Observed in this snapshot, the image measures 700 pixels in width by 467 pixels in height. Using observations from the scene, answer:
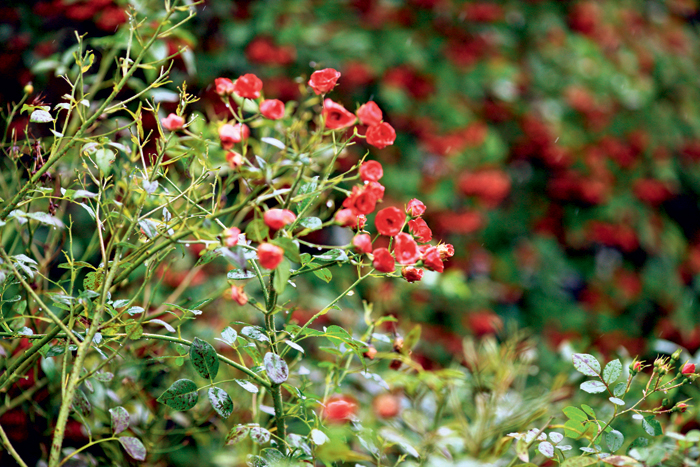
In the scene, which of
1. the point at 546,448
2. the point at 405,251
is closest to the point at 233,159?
the point at 405,251

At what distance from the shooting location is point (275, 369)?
0.45 meters

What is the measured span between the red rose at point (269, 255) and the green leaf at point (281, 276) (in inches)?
0.5

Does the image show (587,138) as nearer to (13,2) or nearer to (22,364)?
(13,2)

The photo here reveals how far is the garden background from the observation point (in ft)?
5.28

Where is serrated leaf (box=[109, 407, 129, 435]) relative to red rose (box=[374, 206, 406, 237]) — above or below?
below

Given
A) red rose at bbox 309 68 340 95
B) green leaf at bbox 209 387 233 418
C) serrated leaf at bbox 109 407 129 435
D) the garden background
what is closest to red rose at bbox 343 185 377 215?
red rose at bbox 309 68 340 95

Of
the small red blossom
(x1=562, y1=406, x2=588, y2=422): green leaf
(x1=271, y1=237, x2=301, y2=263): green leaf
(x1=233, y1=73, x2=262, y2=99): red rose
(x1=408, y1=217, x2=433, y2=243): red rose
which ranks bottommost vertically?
(x1=562, y1=406, x2=588, y2=422): green leaf

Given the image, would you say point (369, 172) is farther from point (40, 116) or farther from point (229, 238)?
point (40, 116)

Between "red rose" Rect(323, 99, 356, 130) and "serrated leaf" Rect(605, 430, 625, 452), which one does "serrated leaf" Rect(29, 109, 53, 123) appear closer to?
"red rose" Rect(323, 99, 356, 130)

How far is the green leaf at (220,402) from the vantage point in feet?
1.55

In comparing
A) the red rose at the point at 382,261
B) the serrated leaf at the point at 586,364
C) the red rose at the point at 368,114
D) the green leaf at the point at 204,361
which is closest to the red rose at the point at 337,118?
the red rose at the point at 368,114

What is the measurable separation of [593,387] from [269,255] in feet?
1.22

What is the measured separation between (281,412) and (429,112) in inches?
60.1

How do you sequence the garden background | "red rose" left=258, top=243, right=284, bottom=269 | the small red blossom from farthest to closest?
the garden background → the small red blossom → "red rose" left=258, top=243, right=284, bottom=269
